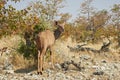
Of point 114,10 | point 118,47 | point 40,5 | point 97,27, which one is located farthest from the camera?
point 97,27

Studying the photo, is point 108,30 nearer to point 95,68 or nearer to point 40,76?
point 95,68

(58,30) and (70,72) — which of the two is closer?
(70,72)

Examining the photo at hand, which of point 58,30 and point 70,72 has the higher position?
point 58,30

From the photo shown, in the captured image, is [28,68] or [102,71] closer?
[102,71]

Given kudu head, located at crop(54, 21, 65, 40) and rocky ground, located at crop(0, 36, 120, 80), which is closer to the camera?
rocky ground, located at crop(0, 36, 120, 80)

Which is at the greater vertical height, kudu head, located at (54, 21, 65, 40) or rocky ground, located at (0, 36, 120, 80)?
kudu head, located at (54, 21, 65, 40)

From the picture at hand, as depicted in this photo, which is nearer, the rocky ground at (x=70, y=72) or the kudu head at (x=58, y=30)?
the rocky ground at (x=70, y=72)

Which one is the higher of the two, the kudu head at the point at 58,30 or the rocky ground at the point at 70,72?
the kudu head at the point at 58,30

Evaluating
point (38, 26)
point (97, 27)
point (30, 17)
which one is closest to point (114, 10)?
point (97, 27)

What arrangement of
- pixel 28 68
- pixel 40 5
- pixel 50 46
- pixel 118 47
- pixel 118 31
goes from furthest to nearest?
1. pixel 40 5
2. pixel 118 31
3. pixel 118 47
4. pixel 28 68
5. pixel 50 46

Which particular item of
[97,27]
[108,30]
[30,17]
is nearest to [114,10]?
[108,30]

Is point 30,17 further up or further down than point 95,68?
further up

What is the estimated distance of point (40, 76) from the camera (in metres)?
11.9

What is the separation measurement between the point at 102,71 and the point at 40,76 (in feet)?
8.10
